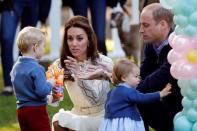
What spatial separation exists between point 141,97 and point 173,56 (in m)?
0.33

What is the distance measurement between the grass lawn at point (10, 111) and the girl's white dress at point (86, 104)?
3.37 ft

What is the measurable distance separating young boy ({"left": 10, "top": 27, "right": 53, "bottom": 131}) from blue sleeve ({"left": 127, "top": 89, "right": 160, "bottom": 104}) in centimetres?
57

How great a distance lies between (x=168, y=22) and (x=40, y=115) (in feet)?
3.54

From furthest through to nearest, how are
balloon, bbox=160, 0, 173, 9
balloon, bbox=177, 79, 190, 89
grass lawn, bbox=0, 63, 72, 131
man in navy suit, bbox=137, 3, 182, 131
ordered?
grass lawn, bbox=0, 63, 72, 131
man in navy suit, bbox=137, 3, 182, 131
balloon, bbox=160, 0, 173, 9
balloon, bbox=177, 79, 190, 89

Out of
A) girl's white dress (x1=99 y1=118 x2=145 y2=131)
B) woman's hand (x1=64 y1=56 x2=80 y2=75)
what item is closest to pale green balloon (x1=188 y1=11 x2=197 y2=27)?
girl's white dress (x1=99 y1=118 x2=145 y2=131)

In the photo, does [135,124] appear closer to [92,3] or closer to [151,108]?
[151,108]

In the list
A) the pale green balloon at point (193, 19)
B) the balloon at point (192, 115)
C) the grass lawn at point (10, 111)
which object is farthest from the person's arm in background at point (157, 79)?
the grass lawn at point (10, 111)

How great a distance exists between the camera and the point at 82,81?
5.14 meters

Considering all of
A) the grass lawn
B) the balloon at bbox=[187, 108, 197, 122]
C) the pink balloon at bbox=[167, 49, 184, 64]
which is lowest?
the grass lawn

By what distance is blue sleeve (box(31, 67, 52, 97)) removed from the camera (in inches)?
186

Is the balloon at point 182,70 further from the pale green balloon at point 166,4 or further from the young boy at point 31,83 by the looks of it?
the young boy at point 31,83

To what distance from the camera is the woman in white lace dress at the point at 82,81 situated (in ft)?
16.8

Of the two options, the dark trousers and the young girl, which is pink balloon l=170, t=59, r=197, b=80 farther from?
the dark trousers

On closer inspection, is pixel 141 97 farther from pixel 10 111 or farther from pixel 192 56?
pixel 10 111
